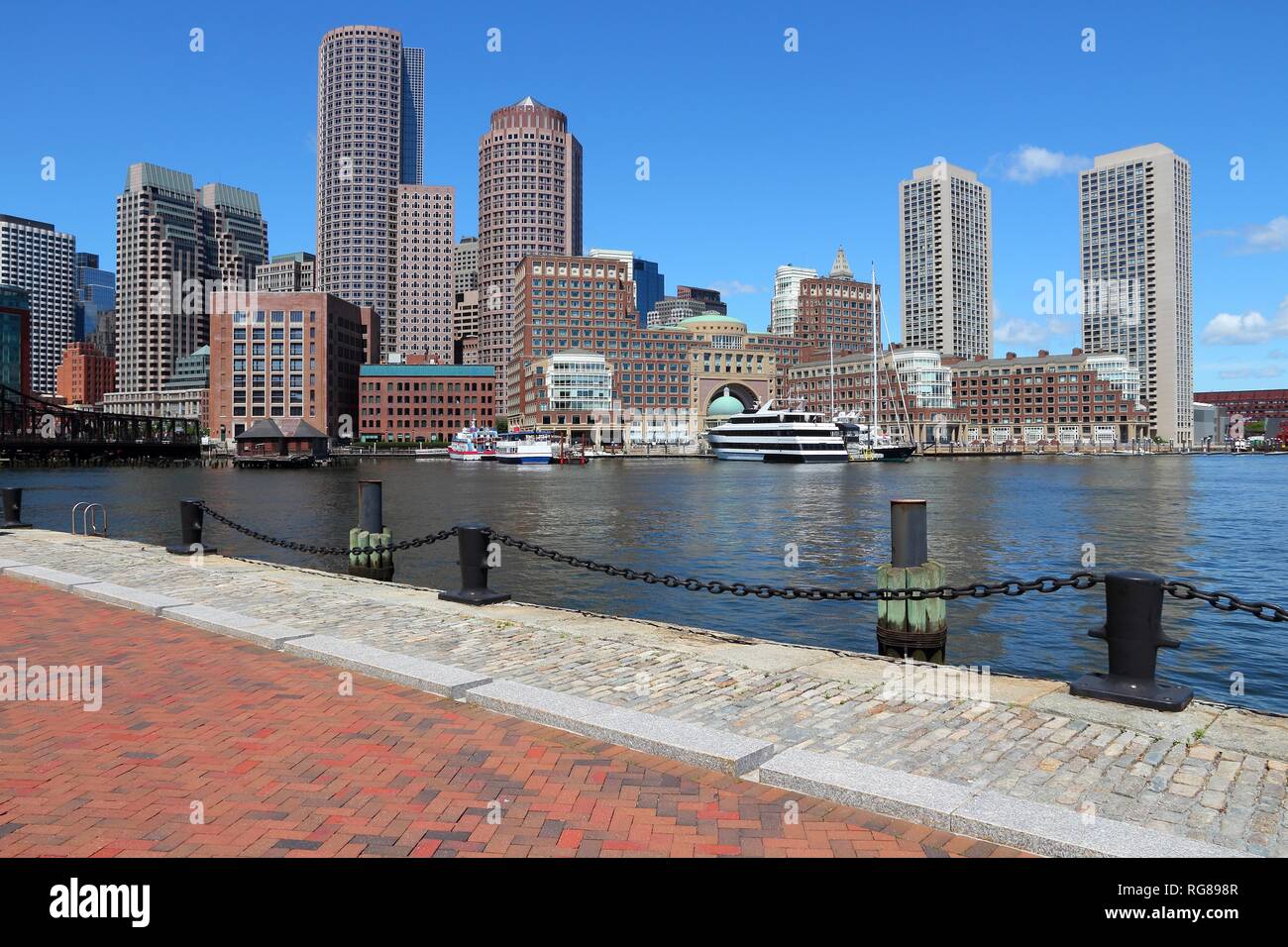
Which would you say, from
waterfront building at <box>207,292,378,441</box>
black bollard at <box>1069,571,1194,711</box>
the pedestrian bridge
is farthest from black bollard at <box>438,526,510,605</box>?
waterfront building at <box>207,292,378,441</box>

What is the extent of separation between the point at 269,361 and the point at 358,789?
19824 centimetres

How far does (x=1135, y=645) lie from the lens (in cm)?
752

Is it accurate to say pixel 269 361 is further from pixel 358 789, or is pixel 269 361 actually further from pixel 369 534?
pixel 358 789

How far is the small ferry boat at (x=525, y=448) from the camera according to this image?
→ 134625 mm

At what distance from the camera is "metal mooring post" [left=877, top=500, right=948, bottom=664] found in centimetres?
1155

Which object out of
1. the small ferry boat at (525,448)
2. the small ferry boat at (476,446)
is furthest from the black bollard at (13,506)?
the small ferry boat at (476,446)

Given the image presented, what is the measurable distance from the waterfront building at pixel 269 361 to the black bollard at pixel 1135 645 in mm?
195129

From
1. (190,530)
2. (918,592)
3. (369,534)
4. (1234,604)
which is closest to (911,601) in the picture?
(918,592)

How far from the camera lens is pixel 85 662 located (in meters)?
9.30

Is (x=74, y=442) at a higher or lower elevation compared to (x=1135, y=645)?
higher

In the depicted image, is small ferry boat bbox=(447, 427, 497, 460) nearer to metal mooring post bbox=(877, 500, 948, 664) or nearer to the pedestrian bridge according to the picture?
the pedestrian bridge

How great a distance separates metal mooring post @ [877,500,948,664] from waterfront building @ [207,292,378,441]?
190644 millimetres

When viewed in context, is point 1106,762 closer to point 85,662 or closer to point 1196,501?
point 85,662
